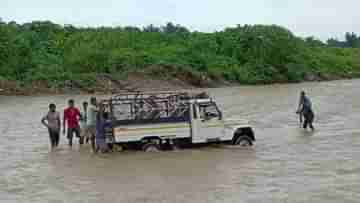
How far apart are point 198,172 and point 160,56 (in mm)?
53486

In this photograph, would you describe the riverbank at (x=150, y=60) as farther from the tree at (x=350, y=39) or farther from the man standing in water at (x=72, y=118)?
the tree at (x=350, y=39)

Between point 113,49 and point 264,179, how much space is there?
58.0 metres

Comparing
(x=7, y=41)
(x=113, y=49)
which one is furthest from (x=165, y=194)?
(x=113, y=49)

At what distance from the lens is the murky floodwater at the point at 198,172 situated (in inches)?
477

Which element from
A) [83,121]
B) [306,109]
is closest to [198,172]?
[83,121]

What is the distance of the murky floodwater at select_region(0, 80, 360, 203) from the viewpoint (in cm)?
1211

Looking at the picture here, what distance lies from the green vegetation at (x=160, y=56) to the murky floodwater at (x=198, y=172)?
33.5 meters

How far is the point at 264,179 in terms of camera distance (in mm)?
13438

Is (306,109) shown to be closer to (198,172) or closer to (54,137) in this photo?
(198,172)

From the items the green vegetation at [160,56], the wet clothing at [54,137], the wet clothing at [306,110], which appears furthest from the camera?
the green vegetation at [160,56]

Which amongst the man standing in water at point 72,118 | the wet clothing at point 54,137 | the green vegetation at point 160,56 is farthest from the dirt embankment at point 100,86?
the man standing in water at point 72,118

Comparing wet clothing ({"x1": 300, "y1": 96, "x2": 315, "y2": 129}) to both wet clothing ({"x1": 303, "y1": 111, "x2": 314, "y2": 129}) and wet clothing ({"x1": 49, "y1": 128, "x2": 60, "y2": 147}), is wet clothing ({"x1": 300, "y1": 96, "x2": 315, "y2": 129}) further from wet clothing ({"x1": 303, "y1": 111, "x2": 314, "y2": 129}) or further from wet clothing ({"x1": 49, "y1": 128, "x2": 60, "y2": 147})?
wet clothing ({"x1": 49, "y1": 128, "x2": 60, "y2": 147})

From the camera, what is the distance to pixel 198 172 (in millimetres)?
14352

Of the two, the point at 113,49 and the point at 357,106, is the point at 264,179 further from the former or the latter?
the point at 113,49
